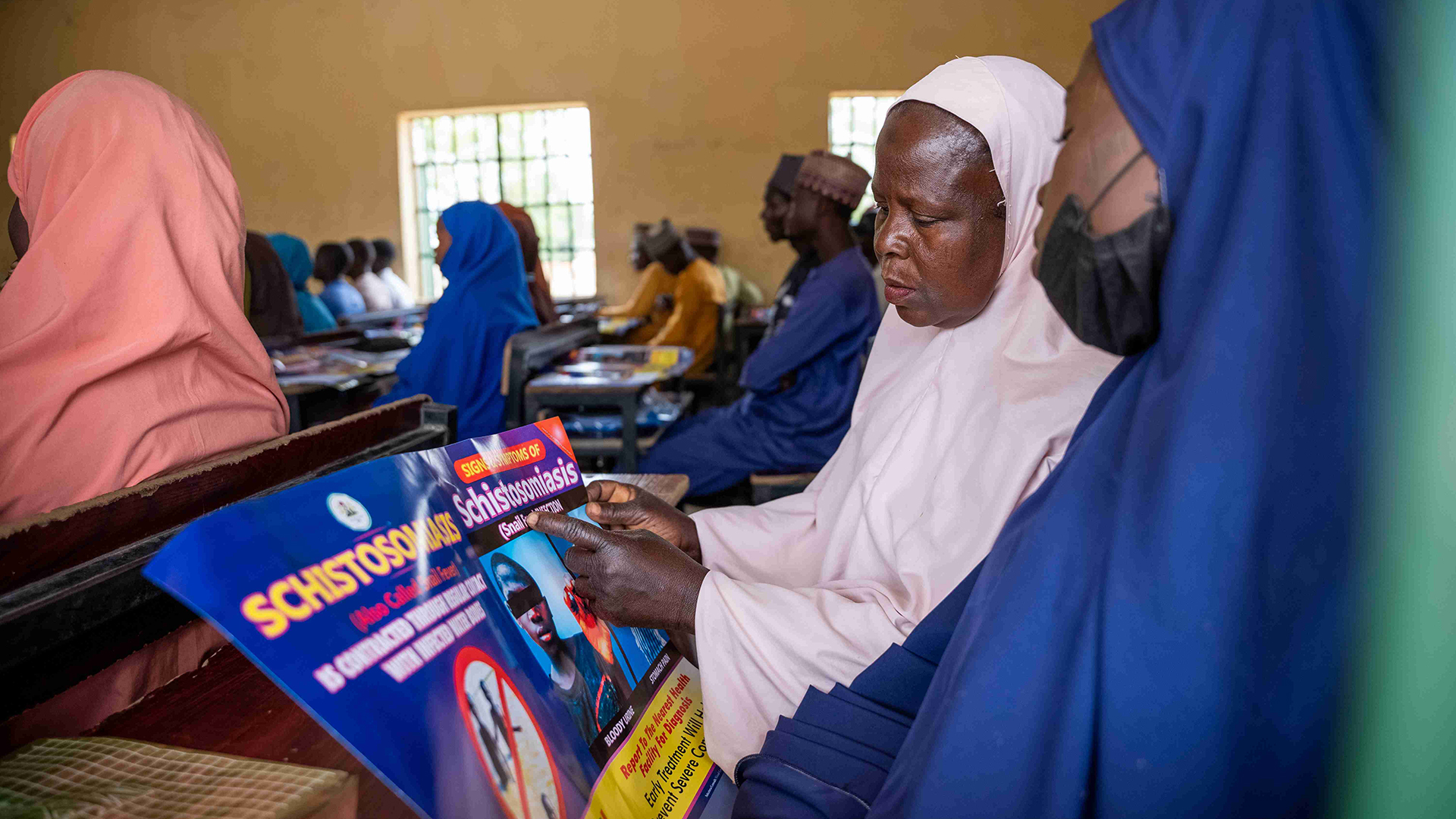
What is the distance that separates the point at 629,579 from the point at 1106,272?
612 mm

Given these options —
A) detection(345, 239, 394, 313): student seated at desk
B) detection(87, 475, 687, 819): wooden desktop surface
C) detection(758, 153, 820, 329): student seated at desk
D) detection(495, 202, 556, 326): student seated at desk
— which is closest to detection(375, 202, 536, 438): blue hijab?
detection(495, 202, 556, 326): student seated at desk

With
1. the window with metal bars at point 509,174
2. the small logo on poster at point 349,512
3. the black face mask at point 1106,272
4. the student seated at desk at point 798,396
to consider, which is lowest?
the student seated at desk at point 798,396

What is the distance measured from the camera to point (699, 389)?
20.1 ft

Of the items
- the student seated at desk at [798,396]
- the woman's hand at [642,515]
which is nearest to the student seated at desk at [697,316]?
the student seated at desk at [798,396]

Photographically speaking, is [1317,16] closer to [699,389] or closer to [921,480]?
[921,480]

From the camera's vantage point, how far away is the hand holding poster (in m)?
0.60

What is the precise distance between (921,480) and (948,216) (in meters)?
0.36

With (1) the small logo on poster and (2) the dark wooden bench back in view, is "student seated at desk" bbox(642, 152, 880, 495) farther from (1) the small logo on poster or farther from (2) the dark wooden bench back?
(1) the small logo on poster

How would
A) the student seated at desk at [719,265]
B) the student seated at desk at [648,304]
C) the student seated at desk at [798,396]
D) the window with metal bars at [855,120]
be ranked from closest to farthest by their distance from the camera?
the student seated at desk at [798,396] → the student seated at desk at [648,304] → the student seated at desk at [719,265] → the window with metal bars at [855,120]

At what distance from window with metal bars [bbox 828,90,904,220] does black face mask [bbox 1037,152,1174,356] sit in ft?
27.2

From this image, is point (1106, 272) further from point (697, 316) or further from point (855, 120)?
point (855, 120)

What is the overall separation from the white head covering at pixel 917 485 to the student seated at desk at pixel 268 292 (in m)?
4.02

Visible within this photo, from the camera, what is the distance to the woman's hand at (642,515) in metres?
1.29

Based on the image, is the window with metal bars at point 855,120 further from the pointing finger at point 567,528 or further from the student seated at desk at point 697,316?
the pointing finger at point 567,528
